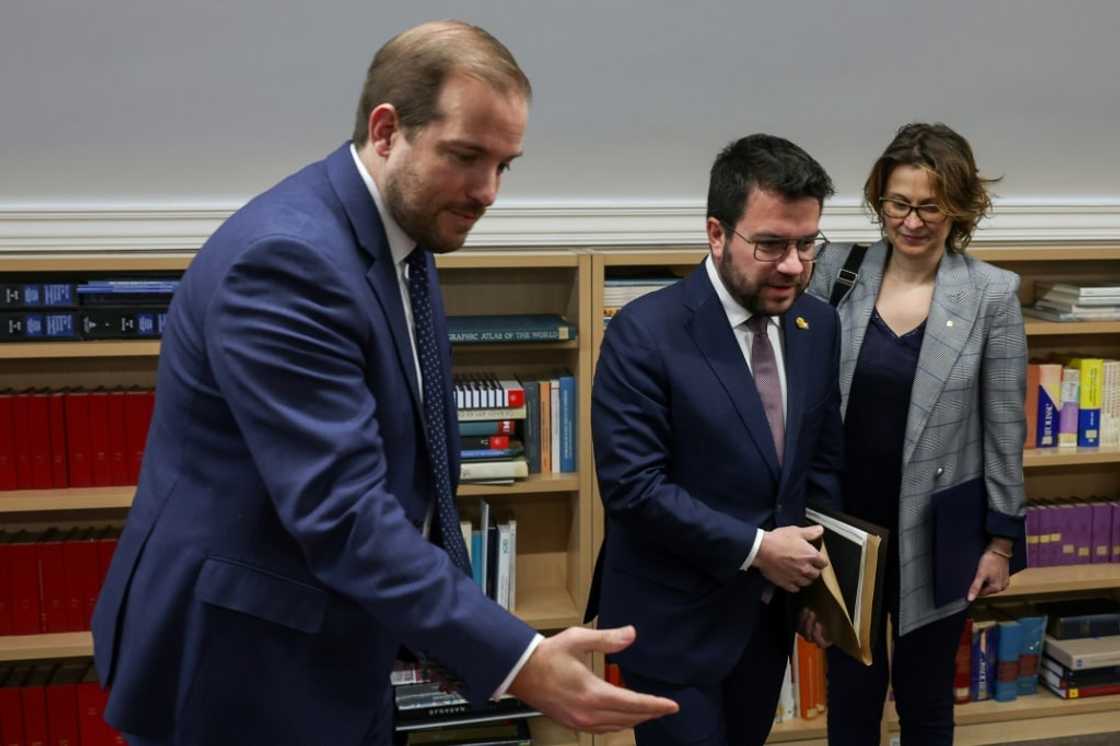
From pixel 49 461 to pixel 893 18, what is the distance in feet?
8.27

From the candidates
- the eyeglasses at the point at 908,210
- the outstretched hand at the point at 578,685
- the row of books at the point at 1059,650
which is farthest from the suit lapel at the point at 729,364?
the row of books at the point at 1059,650

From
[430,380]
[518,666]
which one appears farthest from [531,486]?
[518,666]

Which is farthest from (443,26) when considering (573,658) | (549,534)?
(549,534)

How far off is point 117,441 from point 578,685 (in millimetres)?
1992

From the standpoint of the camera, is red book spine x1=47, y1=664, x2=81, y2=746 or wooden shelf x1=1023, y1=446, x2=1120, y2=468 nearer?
red book spine x1=47, y1=664, x2=81, y2=746

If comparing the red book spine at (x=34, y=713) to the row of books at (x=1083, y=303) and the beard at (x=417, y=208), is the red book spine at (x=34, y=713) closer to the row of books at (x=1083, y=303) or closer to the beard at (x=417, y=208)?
the beard at (x=417, y=208)

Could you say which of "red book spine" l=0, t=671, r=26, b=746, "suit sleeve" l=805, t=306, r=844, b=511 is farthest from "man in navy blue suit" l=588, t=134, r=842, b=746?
"red book spine" l=0, t=671, r=26, b=746

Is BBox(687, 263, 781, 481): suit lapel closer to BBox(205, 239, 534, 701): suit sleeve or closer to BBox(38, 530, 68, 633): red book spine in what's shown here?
BBox(205, 239, 534, 701): suit sleeve

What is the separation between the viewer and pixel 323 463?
1080 mm

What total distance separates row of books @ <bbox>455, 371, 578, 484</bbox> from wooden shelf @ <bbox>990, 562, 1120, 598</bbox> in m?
1.35

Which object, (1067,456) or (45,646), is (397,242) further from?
(1067,456)

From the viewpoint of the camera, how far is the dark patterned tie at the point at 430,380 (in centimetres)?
134

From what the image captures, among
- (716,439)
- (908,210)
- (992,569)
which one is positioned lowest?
(992,569)

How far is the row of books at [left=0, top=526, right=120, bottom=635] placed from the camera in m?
2.71
